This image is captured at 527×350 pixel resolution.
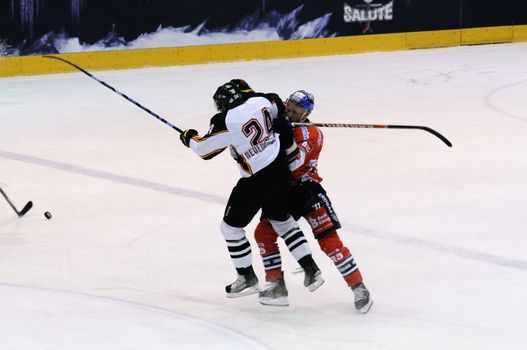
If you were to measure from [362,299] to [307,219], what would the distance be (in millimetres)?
443

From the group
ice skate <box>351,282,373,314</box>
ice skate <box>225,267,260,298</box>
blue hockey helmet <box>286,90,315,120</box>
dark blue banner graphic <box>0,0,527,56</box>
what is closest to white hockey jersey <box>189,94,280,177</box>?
blue hockey helmet <box>286,90,315,120</box>

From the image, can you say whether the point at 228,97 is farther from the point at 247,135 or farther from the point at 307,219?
the point at 307,219

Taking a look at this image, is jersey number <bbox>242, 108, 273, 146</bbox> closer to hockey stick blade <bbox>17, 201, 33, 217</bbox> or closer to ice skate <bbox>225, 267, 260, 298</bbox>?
ice skate <bbox>225, 267, 260, 298</bbox>

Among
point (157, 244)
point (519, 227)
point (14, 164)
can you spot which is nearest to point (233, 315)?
point (157, 244)

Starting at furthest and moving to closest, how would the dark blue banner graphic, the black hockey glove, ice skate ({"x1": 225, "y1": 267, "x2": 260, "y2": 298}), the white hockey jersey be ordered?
the dark blue banner graphic
ice skate ({"x1": 225, "y1": 267, "x2": 260, "y2": 298})
the black hockey glove
the white hockey jersey

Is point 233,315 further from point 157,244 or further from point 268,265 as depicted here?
point 157,244

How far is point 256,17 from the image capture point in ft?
44.2

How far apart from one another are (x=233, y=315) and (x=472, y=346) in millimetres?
1078

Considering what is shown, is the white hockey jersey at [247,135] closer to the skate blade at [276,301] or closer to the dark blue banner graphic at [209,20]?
the skate blade at [276,301]

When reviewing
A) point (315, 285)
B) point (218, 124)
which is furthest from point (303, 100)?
point (315, 285)

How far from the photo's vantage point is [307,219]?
475cm

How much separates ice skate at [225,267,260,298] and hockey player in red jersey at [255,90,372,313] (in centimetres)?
7

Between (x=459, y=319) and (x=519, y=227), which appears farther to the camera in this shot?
(x=519, y=227)

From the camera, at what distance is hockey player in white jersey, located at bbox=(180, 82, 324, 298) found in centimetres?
457
